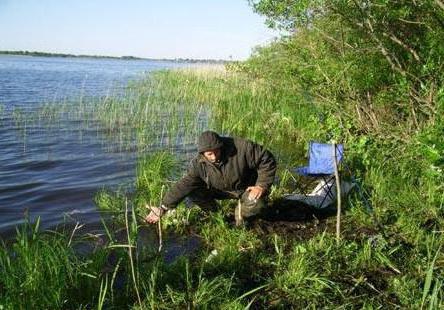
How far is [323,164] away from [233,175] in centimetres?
172

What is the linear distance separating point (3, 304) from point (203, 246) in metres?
2.47

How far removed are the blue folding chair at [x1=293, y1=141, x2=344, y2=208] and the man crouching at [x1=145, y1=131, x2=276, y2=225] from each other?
1.11 m

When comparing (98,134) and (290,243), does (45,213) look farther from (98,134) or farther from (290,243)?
(98,134)

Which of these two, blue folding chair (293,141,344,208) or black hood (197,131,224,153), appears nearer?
black hood (197,131,224,153)

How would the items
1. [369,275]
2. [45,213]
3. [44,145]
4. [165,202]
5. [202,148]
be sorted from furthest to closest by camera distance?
[44,145], [45,213], [165,202], [202,148], [369,275]

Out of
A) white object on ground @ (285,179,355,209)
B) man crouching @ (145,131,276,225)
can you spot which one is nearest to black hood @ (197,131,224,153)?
man crouching @ (145,131,276,225)

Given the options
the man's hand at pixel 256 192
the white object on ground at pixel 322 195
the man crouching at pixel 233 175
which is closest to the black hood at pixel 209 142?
the man crouching at pixel 233 175

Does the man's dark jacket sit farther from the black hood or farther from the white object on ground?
the white object on ground

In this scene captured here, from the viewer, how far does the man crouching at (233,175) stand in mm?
5215

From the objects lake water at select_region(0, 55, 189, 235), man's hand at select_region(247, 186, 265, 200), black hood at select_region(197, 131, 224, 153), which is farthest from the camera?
lake water at select_region(0, 55, 189, 235)

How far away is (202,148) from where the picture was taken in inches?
192

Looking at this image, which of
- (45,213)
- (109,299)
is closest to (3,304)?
(109,299)

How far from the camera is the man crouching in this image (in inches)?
205

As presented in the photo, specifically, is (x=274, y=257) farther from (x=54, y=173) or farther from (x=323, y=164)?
(x=54, y=173)
